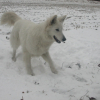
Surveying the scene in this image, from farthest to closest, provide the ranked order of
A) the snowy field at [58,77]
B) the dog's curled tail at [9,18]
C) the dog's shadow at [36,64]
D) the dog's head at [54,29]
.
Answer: the dog's curled tail at [9,18] → the dog's shadow at [36,64] → the dog's head at [54,29] → the snowy field at [58,77]

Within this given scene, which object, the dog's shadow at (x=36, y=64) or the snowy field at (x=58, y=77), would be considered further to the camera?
the dog's shadow at (x=36, y=64)

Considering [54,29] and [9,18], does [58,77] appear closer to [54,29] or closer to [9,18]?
[54,29]

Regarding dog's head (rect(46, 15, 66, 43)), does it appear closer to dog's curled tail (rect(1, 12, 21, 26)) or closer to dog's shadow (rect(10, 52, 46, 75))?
dog's shadow (rect(10, 52, 46, 75))

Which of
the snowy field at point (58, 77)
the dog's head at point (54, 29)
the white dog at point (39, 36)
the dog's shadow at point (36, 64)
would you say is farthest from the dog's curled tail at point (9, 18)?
the dog's head at point (54, 29)

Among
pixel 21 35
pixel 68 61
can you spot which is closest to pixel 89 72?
pixel 68 61

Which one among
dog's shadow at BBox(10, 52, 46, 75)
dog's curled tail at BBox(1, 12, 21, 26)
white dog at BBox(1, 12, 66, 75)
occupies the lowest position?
dog's shadow at BBox(10, 52, 46, 75)

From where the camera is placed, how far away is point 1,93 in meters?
2.38

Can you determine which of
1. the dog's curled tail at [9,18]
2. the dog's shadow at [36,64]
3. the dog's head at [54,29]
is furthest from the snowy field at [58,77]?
the dog's head at [54,29]

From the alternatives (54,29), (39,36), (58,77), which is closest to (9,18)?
(39,36)

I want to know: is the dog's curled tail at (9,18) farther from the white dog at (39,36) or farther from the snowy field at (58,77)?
the snowy field at (58,77)

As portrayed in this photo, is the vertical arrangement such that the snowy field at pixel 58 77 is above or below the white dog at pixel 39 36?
below

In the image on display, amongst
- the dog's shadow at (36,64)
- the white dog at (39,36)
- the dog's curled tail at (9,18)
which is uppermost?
the dog's curled tail at (9,18)

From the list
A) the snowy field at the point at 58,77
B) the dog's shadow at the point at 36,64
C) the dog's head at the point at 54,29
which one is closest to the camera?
the snowy field at the point at 58,77

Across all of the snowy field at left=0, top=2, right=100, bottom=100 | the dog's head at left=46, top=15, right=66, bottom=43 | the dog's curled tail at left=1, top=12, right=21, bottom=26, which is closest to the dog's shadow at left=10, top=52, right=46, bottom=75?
the snowy field at left=0, top=2, right=100, bottom=100
